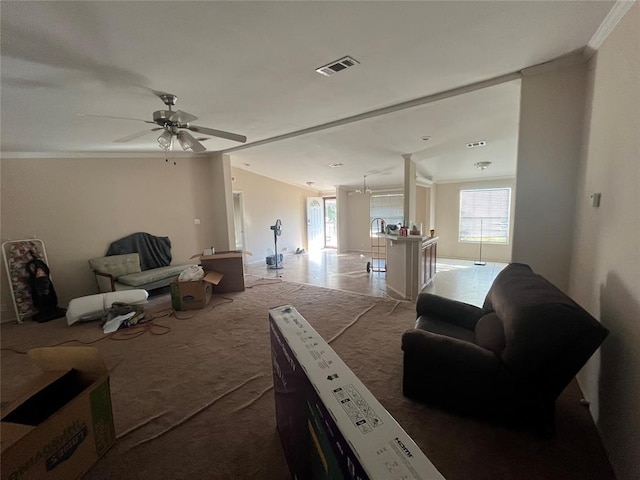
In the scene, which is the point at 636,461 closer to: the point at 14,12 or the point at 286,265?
the point at 14,12

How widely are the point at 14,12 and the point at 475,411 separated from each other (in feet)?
11.6

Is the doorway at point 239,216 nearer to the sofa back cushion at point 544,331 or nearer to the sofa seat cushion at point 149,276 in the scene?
the sofa seat cushion at point 149,276

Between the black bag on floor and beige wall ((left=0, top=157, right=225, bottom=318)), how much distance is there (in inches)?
13.2

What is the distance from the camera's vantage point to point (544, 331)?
1.42 meters

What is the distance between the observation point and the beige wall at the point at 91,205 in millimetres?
3934

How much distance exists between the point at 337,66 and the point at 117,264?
4639 mm

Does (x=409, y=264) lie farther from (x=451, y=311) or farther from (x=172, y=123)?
(x=172, y=123)

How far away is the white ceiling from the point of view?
1616mm

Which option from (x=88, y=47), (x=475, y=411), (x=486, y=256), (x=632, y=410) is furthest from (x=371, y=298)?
(x=486, y=256)

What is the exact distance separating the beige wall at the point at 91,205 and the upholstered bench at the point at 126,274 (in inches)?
14.1

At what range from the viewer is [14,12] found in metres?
1.44

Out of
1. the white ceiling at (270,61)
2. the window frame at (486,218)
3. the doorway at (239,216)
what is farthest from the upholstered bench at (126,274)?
the window frame at (486,218)

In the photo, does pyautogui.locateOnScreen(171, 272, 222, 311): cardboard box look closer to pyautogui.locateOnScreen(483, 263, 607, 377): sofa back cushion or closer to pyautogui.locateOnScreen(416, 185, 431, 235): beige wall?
pyautogui.locateOnScreen(483, 263, 607, 377): sofa back cushion

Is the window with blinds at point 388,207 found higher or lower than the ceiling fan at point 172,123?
lower
